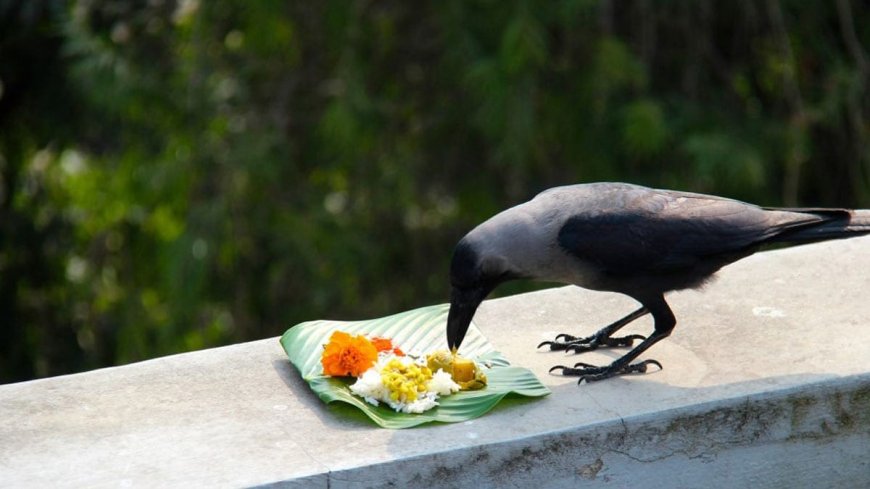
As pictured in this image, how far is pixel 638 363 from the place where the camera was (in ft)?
14.0

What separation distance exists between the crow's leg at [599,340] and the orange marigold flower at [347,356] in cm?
73

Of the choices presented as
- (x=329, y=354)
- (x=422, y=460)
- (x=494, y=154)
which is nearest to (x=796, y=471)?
(x=422, y=460)

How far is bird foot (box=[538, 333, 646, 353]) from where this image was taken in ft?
14.6

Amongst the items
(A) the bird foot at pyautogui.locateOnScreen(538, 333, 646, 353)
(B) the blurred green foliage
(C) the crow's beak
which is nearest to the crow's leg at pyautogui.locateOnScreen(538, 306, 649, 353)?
(A) the bird foot at pyautogui.locateOnScreen(538, 333, 646, 353)

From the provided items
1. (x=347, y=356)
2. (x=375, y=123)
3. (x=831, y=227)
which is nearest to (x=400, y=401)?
(x=347, y=356)

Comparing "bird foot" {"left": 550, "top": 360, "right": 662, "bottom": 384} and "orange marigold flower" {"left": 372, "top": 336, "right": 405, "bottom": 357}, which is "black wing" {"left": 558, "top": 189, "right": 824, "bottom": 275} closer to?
"bird foot" {"left": 550, "top": 360, "right": 662, "bottom": 384}

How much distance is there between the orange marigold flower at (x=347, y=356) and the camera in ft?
13.3

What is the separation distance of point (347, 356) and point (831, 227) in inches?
68.9

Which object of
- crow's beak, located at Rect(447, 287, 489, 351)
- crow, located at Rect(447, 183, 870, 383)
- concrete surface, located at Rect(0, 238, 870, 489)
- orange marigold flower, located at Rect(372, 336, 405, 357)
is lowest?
concrete surface, located at Rect(0, 238, 870, 489)

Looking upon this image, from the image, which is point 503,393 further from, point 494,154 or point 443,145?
point 443,145

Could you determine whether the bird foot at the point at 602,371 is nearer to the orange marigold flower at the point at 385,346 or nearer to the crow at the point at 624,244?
the crow at the point at 624,244

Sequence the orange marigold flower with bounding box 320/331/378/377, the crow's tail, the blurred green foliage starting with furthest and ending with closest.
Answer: the blurred green foliage → the crow's tail → the orange marigold flower with bounding box 320/331/378/377

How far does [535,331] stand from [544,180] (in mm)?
2860

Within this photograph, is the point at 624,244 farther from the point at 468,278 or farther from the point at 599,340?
the point at 468,278
